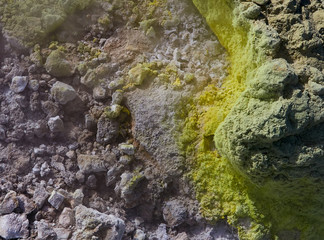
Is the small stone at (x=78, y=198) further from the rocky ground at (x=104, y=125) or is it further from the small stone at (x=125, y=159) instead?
the small stone at (x=125, y=159)

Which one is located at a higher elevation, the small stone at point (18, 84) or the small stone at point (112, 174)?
the small stone at point (18, 84)

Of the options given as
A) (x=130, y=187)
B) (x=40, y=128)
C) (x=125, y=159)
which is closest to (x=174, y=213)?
(x=130, y=187)

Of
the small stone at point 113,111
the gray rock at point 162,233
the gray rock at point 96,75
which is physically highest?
the gray rock at point 96,75

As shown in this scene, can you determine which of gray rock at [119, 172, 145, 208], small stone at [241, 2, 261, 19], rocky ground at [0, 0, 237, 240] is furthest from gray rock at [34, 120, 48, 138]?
small stone at [241, 2, 261, 19]

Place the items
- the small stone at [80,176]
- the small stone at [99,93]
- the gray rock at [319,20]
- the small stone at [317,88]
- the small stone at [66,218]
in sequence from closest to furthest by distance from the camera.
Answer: the small stone at [317,88], the gray rock at [319,20], the small stone at [66,218], the small stone at [80,176], the small stone at [99,93]

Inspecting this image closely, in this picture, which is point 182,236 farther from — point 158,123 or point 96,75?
point 96,75

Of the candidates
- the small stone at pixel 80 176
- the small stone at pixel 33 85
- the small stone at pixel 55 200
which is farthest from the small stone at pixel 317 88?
the small stone at pixel 33 85

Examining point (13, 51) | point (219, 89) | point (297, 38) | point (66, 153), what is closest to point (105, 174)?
point (66, 153)
